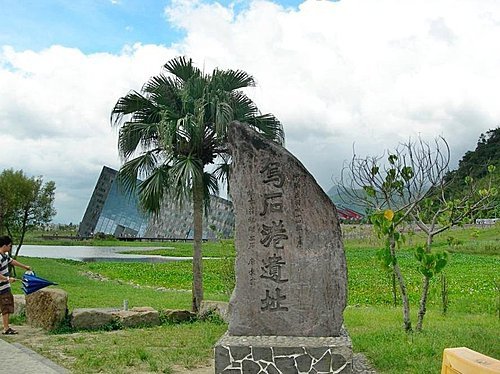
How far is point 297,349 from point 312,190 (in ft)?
6.10

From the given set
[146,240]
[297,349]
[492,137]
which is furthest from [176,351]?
[146,240]

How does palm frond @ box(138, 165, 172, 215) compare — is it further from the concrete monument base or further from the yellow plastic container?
→ the yellow plastic container

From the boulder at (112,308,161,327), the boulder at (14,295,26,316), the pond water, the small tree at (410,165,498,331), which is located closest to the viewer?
the small tree at (410,165,498,331)

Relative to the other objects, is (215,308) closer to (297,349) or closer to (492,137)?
(297,349)

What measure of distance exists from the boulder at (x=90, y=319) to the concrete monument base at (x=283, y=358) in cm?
396

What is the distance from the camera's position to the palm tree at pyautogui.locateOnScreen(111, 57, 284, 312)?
10.5 metres

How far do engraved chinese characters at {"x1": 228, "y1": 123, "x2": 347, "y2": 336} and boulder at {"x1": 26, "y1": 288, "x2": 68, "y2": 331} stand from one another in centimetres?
390

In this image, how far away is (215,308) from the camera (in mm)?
10578

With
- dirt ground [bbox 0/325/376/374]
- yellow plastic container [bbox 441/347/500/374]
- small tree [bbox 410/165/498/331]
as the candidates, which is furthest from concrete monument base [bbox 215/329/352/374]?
yellow plastic container [bbox 441/347/500/374]

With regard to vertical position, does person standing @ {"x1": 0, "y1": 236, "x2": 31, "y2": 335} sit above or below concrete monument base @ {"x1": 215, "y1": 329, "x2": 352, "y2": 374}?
above

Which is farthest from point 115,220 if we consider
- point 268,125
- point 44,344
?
point 44,344

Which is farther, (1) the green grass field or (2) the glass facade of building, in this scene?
(2) the glass facade of building

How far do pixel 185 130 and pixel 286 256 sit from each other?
4.39 m

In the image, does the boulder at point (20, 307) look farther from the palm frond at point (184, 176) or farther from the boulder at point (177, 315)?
the palm frond at point (184, 176)
